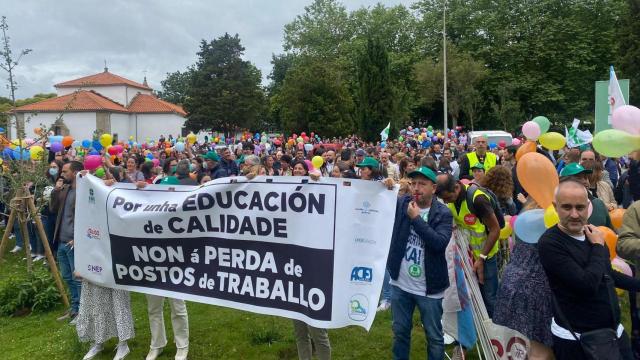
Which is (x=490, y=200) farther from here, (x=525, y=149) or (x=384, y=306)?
(x=525, y=149)

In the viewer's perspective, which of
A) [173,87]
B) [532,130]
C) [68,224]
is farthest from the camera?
[173,87]

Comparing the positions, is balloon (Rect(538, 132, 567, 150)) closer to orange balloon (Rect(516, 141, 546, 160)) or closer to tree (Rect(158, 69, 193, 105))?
orange balloon (Rect(516, 141, 546, 160))

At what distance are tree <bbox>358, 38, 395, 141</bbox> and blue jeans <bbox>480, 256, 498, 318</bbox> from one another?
33576mm

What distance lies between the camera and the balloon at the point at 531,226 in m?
3.31

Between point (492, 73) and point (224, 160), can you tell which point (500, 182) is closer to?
point (224, 160)

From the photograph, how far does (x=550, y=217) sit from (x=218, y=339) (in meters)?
4.00

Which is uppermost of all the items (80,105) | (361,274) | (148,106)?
(148,106)

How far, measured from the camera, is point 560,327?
9.63ft

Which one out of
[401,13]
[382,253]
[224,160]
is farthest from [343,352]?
[401,13]

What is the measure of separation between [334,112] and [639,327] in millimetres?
37392

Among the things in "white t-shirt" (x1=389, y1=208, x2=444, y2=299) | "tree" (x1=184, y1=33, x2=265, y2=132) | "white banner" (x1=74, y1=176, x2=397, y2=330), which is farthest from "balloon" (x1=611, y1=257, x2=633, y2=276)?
"tree" (x1=184, y1=33, x2=265, y2=132)

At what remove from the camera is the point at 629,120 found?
14.0 feet

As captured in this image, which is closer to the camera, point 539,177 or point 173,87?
point 539,177

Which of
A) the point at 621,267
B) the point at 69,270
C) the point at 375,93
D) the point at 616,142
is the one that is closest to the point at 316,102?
the point at 375,93
